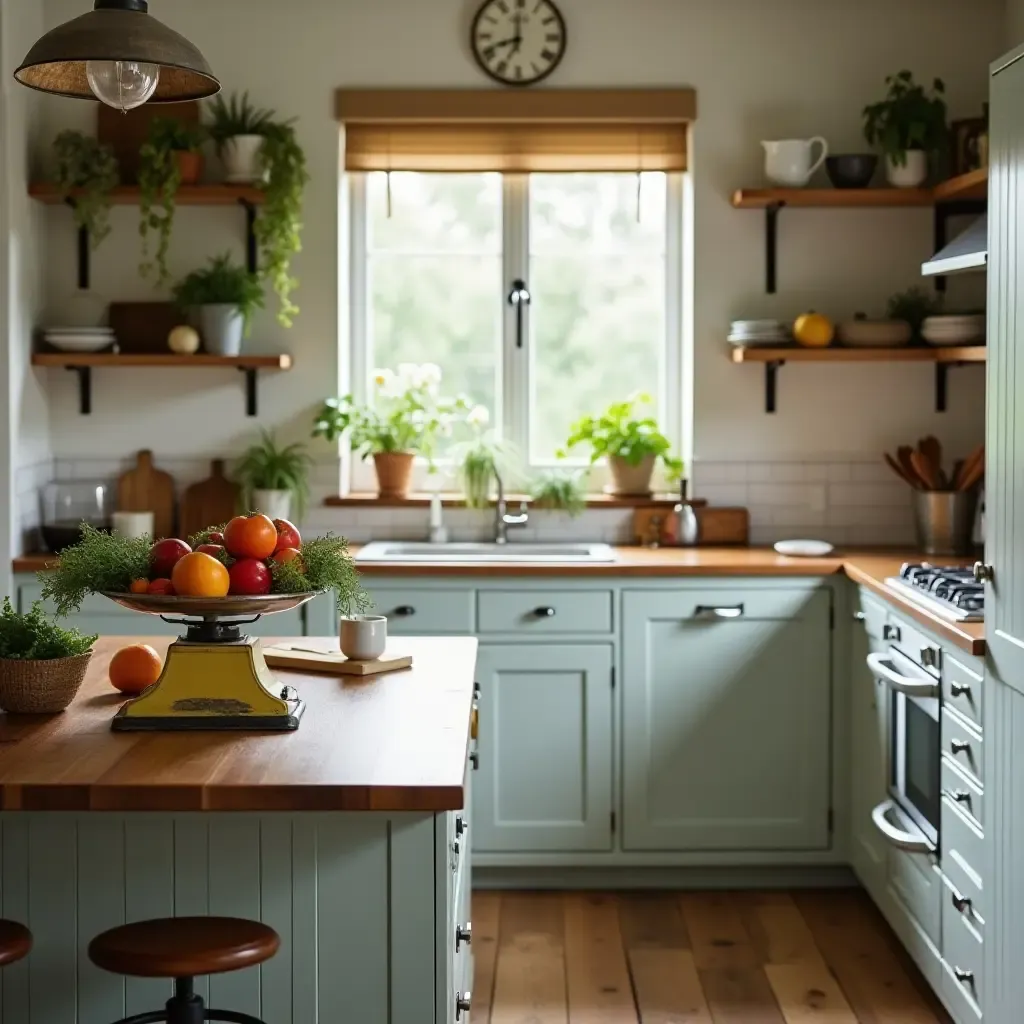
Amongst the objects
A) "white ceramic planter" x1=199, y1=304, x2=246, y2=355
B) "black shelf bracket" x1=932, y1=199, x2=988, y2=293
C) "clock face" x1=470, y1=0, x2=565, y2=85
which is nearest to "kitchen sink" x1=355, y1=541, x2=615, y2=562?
"white ceramic planter" x1=199, y1=304, x2=246, y2=355

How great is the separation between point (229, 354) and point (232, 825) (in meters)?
2.82

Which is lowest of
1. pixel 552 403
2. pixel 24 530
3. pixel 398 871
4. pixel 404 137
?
pixel 398 871

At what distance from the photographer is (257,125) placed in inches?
196

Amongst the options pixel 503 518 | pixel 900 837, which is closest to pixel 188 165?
pixel 503 518

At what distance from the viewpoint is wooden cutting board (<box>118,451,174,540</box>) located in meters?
5.13

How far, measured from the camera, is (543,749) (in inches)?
181

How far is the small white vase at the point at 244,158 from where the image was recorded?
4.91 metres

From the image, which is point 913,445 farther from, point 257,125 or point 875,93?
point 257,125

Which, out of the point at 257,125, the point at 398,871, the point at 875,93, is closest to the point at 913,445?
the point at 875,93

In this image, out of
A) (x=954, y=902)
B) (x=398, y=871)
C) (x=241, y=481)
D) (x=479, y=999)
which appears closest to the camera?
(x=398, y=871)

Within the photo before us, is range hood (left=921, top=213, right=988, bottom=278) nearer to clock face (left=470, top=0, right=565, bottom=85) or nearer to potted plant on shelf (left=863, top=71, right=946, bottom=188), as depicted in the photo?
potted plant on shelf (left=863, top=71, right=946, bottom=188)

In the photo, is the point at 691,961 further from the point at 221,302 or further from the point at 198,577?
the point at 221,302

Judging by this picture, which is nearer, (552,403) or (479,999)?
(479,999)

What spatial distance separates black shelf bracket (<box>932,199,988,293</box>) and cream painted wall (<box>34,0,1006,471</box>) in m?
0.04
